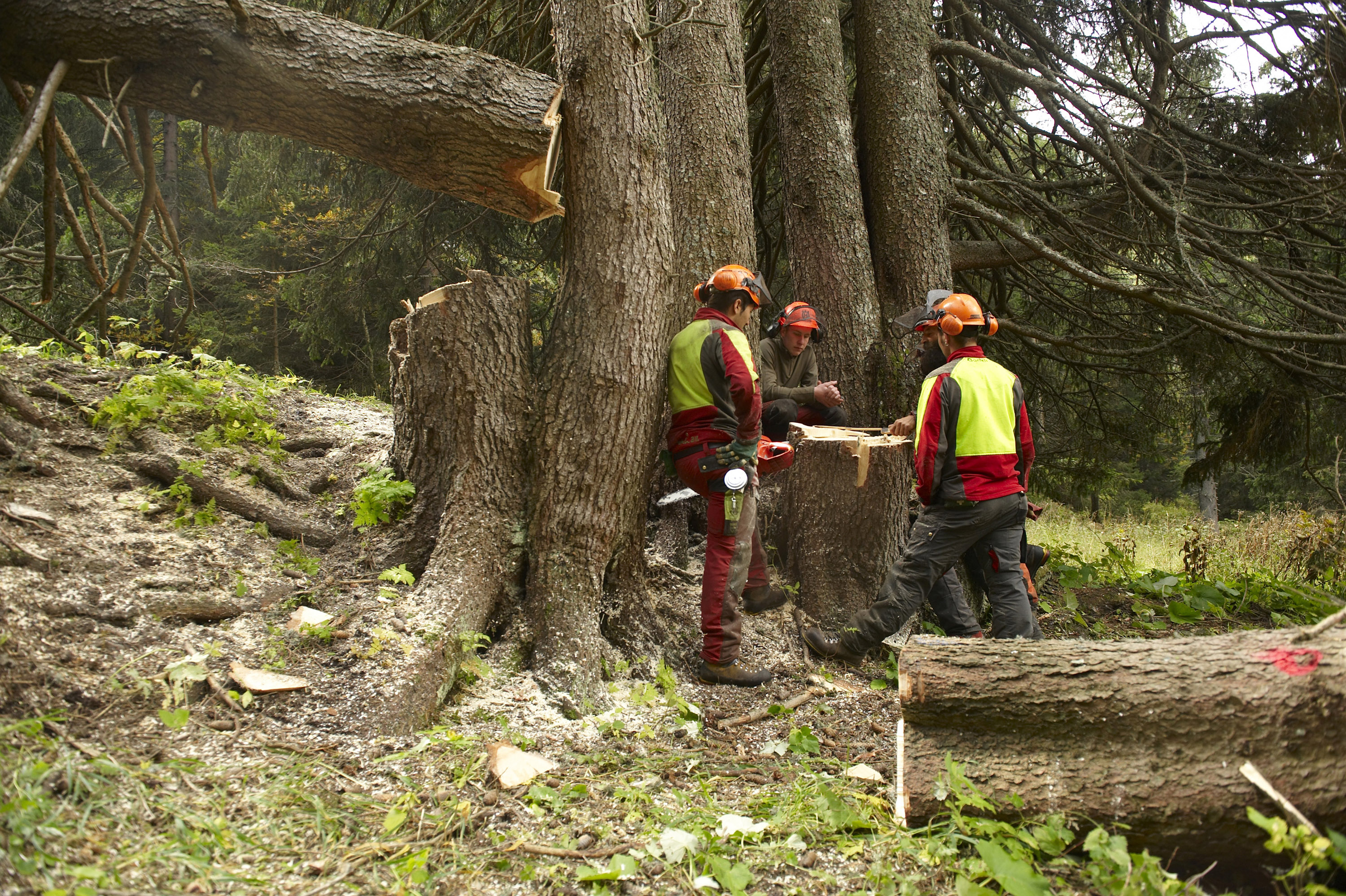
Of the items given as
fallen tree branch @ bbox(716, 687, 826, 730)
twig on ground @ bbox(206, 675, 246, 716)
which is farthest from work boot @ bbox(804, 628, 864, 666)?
twig on ground @ bbox(206, 675, 246, 716)

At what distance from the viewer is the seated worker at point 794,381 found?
5.21 metres


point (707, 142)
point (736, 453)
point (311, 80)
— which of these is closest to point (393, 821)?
point (736, 453)

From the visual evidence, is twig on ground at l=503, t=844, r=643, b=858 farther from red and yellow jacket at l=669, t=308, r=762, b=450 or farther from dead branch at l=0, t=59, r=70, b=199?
dead branch at l=0, t=59, r=70, b=199

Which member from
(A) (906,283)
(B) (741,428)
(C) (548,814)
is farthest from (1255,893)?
(A) (906,283)

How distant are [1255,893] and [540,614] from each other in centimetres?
288

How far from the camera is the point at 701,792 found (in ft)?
9.80

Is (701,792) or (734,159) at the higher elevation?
(734,159)

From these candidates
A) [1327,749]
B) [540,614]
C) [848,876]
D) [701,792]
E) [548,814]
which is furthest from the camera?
[540,614]

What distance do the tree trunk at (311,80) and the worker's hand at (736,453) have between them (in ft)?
5.22

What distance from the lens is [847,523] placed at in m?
5.11

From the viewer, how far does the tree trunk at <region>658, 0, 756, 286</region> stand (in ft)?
16.6

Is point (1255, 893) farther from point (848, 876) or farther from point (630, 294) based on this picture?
point (630, 294)

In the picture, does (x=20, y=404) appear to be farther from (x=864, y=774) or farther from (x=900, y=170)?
(x=900, y=170)

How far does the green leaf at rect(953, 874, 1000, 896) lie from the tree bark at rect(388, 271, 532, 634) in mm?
2331
